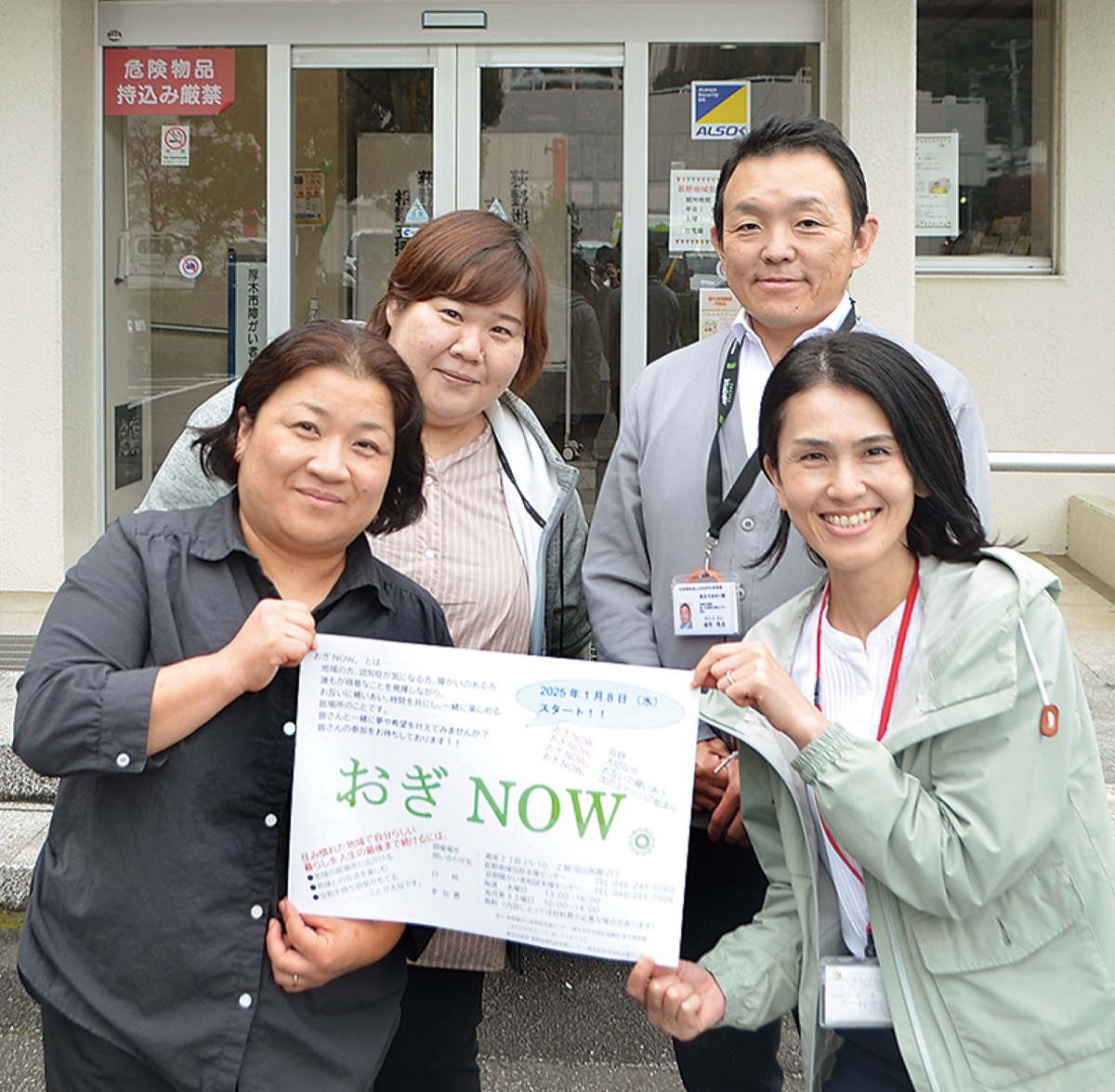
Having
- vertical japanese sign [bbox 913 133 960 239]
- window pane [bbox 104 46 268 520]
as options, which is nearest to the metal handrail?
vertical japanese sign [bbox 913 133 960 239]

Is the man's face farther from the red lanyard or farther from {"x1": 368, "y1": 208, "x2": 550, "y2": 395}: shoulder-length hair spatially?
the red lanyard

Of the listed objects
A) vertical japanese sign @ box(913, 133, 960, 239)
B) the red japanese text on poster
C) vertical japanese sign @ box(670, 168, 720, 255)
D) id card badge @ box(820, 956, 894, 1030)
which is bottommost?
id card badge @ box(820, 956, 894, 1030)

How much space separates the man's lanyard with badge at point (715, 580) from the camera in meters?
2.49

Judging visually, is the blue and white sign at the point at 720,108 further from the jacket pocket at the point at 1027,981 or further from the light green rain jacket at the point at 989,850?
the jacket pocket at the point at 1027,981

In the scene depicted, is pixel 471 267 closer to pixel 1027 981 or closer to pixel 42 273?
pixel 1027 981

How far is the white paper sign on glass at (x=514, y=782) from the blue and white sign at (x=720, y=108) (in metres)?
5.50

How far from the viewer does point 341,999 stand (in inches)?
76.1

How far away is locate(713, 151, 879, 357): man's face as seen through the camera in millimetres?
2504

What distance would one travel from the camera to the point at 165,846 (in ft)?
6.03

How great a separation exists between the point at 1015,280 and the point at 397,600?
22.2 ft

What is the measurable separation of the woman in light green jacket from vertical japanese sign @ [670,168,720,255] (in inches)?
196

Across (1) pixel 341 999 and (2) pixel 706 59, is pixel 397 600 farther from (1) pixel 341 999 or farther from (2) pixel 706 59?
(2) pixel 706 59

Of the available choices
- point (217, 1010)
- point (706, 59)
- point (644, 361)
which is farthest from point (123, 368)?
point (217, 1010)

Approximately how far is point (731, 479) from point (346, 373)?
2.95 ft
